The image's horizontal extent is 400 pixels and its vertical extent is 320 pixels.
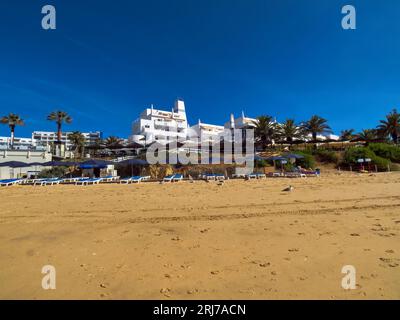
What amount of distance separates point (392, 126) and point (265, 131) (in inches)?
780

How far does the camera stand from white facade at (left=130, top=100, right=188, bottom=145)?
55241mm

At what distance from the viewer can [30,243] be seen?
481 centimetres

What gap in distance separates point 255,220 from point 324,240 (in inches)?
78.6

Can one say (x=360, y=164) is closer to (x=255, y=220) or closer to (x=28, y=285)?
(x=255, y=220)

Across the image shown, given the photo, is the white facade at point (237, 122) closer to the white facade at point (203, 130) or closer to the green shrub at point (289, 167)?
the white facade at point (203, 130)

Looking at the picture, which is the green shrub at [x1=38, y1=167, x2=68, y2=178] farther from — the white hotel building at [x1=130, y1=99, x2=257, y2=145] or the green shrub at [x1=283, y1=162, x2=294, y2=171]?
the green shrub at [x1=283, y1=162, x2=294, y2=171]

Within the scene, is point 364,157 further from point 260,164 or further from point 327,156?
point 260,164

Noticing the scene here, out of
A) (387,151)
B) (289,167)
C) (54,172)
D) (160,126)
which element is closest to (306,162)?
(289,167)

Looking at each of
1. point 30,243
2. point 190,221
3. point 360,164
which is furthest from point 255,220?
→ point 360,164

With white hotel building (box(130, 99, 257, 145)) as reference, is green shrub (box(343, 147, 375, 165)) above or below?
below

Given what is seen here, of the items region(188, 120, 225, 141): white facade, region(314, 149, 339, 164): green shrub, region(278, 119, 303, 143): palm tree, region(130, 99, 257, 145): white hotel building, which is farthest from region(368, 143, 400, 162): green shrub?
region(188, 120, 225, 141): white facade

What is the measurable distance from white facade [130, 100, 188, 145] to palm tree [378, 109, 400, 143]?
42.3 meters

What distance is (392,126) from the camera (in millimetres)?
34656
